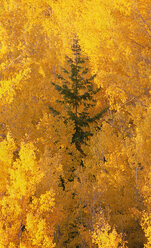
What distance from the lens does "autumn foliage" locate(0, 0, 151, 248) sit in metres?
8.34

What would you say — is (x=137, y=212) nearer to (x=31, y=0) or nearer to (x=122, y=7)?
(x=122, y=7)

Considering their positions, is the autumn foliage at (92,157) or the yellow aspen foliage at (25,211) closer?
the yellow aspen foliage at (25,211)

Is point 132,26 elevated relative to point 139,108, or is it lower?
elevated

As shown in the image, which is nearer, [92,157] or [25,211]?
[25,211]

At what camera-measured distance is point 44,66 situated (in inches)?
850

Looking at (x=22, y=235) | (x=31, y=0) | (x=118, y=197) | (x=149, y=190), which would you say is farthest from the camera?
(x=31, y=0)

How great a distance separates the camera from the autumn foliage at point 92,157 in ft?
27.4

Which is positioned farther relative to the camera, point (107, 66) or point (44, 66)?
point (44, 66)

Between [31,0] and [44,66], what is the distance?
13753 millimetres

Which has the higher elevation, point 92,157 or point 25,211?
point 92,157

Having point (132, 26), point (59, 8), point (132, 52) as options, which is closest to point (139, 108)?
point (132, 52)

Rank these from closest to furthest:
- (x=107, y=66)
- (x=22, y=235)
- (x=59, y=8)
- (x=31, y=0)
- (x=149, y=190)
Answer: (x=22, y=235) → (x=149, y=190) → (x=107, y=66) → (x=59, y=8) → (x=31, y=0)

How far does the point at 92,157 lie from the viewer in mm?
12984

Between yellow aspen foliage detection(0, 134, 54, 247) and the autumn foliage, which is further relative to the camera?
the autumn foliage
